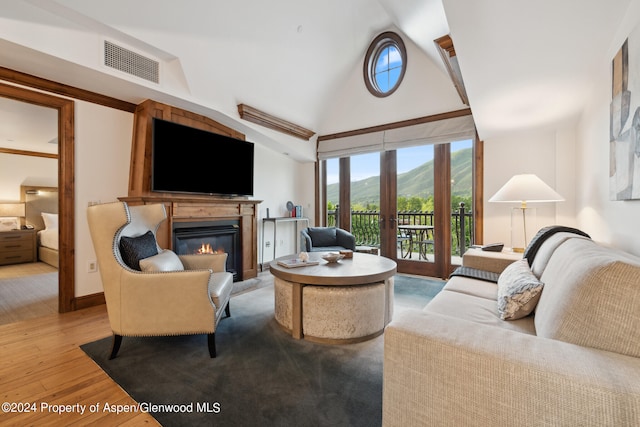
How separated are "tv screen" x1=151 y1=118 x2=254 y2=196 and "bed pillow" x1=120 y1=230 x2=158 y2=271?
1077mm

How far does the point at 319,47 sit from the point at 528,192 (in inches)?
125

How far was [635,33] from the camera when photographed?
1433mm

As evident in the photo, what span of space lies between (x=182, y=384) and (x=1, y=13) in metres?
2.76

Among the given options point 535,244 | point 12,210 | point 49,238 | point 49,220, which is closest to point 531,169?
point 535,244

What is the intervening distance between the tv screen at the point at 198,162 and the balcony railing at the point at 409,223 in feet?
6.34

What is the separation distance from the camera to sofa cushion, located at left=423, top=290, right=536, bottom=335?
56.6 inches

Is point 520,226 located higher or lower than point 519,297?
higher

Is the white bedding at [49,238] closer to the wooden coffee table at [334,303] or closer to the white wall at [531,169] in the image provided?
the wooden coffee table at [334,303]

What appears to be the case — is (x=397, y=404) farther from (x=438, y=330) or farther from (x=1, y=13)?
(x=1, y=13)

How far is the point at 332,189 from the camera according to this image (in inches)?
208

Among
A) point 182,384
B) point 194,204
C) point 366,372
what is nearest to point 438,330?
point 366,372

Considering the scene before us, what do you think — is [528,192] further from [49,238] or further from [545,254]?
[49,238]

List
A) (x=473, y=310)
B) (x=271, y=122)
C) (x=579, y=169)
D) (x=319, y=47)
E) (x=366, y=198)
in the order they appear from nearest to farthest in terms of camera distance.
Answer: (x=473, y=310) → (x=579, y=169) → (x=319, y=47) → (x=271, y=122) → (x=366, y=198)

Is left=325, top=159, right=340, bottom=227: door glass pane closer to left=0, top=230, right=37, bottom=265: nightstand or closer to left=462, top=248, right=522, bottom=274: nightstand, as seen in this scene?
left=462, top=248, right=522, bottom=274: nightstand
